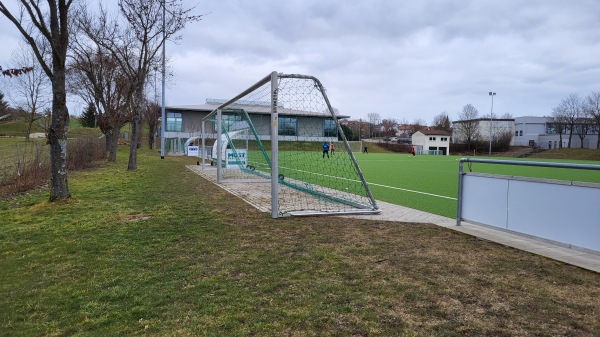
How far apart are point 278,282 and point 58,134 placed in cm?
727

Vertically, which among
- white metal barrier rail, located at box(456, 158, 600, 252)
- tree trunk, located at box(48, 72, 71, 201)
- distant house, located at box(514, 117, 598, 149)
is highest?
distant house, located at box(514, 117, 598, 149)

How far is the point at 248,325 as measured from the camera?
3.36 meters

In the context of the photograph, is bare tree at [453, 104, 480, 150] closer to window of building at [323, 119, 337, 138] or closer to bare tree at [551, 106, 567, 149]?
bare tree at [551, 106, 567, 149]

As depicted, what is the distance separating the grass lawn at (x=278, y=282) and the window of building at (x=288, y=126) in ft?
11.6

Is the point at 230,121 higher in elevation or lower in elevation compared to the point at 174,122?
lower

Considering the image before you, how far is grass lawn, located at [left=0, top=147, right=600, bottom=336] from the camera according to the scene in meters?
3.40

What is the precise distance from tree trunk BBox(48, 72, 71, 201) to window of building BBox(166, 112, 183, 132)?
56.5 metres

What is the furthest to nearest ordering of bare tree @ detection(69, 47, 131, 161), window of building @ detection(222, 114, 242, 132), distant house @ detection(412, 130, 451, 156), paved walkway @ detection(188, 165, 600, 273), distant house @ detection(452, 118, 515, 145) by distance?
1. distant house @ detection(452, 118, 515, 145)
2. distant house @ detection(412, 130, 451, 156)
3. bare tree @ detection(69, 47, 131, 161)
4. window of building @ detection(222, 114, 242, 132)
5. paved walkway @ detection(188, 165, 600, 273)

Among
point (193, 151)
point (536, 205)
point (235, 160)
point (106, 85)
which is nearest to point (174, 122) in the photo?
point (193, 151)

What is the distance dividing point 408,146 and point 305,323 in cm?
7985

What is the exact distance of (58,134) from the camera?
9211mm

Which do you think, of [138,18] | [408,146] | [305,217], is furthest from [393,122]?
[305,217]

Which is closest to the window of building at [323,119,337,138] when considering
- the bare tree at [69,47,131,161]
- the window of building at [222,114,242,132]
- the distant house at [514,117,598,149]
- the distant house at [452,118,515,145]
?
the window of building at [222,114,242,132]

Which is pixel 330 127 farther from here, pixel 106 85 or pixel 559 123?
pixel 559 123
